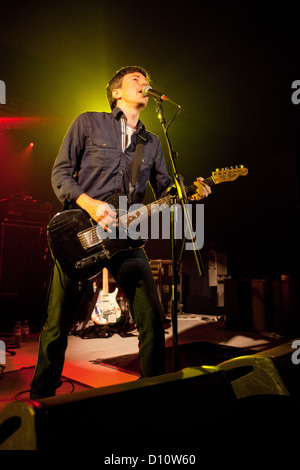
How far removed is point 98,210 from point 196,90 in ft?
16.3

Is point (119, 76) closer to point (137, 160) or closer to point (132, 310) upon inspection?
point (137, 160)

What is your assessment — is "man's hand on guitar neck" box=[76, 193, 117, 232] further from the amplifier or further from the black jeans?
the amplifier

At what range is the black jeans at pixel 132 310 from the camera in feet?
5.68

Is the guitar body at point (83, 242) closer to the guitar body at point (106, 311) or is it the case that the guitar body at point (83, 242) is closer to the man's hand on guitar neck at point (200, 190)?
the man's hand on guitar neck at point (200, 190)

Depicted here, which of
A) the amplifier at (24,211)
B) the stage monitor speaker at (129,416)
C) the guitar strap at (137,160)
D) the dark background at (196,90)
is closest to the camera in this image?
the stage monitor speaker at (129,416)

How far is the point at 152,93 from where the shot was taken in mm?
1973

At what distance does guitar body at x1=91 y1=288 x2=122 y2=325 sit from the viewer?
509cm

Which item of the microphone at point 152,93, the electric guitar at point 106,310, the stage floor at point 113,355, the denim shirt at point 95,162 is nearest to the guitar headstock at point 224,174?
the denim shirt at point 95,162

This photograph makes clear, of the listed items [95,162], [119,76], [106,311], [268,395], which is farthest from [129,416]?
[106,311]

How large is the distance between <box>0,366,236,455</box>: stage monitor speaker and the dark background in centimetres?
470

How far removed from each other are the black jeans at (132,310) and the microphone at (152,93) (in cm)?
98

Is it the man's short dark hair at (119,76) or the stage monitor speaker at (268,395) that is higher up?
the man's short dark hair at (119,76)

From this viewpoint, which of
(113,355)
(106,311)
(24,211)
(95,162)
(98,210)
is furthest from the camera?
(24,211)

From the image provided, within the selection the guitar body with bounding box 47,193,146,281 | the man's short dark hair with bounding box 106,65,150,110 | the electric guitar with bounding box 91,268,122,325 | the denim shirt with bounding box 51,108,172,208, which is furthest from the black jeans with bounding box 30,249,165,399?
the electric guitar with bounding box 91,268,122,325
